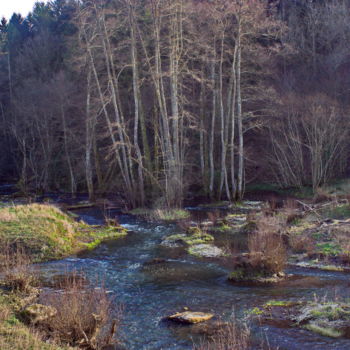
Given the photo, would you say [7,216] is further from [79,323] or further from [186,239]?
[79,323]

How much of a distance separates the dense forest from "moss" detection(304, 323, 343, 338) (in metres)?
17.1

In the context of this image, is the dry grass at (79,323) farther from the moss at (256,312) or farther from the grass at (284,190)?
the grass at (284,190)

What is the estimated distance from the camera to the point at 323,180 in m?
29.8

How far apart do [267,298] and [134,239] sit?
8.68 meters

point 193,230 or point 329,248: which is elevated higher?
point 193,230

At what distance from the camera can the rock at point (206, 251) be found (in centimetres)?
1418

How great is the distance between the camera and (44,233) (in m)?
15.4

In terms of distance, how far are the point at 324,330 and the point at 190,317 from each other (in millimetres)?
2517

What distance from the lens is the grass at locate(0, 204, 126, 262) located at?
1455cm

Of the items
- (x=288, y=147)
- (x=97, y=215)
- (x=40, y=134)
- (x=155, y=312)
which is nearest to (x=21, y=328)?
(x=155, y=312)

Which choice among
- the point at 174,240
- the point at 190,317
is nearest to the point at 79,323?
the point at 190,317

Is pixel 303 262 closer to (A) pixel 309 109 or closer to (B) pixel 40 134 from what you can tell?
(A) pixel 309 109

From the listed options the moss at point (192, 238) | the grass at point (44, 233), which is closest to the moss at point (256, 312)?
the moss at point (192, 238)

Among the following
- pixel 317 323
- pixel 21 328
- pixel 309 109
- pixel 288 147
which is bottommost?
pixel 317 323
